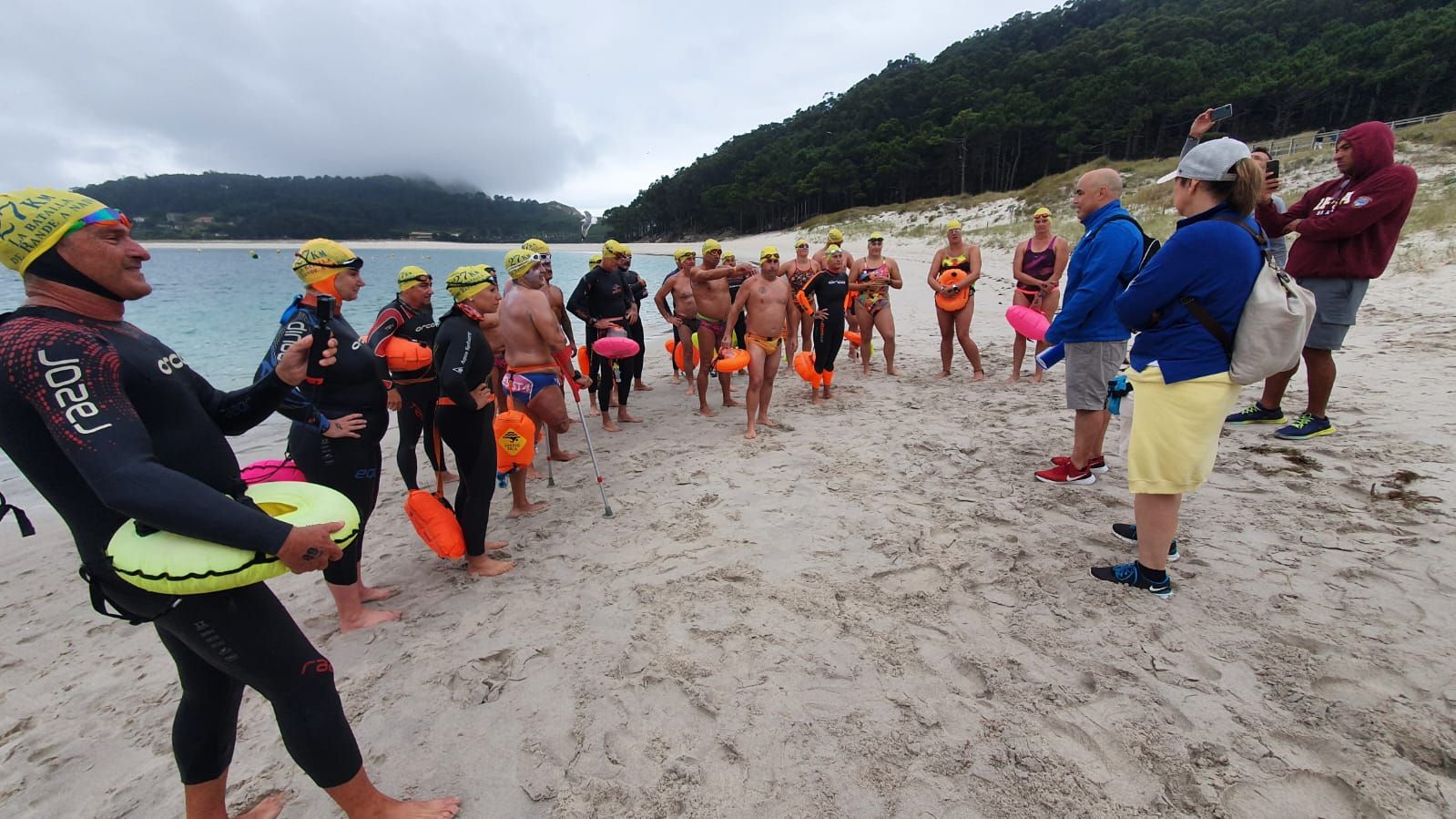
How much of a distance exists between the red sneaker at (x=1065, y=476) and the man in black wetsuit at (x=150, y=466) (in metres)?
4.41

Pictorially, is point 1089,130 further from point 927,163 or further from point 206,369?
point 206,369

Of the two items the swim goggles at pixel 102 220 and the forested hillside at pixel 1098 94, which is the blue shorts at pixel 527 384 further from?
the forested hillside at pixel 1098 94

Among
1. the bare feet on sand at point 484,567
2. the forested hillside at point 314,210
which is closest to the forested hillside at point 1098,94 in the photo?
the forested hillside at point 314,210

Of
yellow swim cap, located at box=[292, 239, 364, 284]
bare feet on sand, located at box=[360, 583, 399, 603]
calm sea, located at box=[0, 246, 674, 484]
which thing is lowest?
calm sea, located at box=[0, 246, 674, 484]

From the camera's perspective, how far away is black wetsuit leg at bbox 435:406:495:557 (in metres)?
3.70

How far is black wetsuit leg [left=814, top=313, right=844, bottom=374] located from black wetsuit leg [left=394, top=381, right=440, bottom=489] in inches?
175

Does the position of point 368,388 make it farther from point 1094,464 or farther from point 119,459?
point 1094,464

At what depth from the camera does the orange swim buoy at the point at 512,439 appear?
4.51m

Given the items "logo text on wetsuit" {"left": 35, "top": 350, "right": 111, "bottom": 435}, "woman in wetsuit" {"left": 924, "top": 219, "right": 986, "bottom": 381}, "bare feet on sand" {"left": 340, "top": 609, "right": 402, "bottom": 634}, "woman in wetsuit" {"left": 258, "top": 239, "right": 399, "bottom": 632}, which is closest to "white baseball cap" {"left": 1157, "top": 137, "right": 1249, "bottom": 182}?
"logo text on wetsuit" {"left": 35, "top": 350, "right": 111, "bottom": 435}

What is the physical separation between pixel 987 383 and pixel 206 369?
16.7 metres

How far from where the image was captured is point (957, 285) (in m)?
7.42

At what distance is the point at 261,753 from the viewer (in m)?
2.55

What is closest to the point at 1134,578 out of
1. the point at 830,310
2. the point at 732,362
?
the point at 732,362

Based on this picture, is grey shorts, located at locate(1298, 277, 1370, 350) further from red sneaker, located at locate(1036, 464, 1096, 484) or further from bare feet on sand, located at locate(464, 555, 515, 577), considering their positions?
bare feet on sand, located at locate(464, 555, 515, 577)
